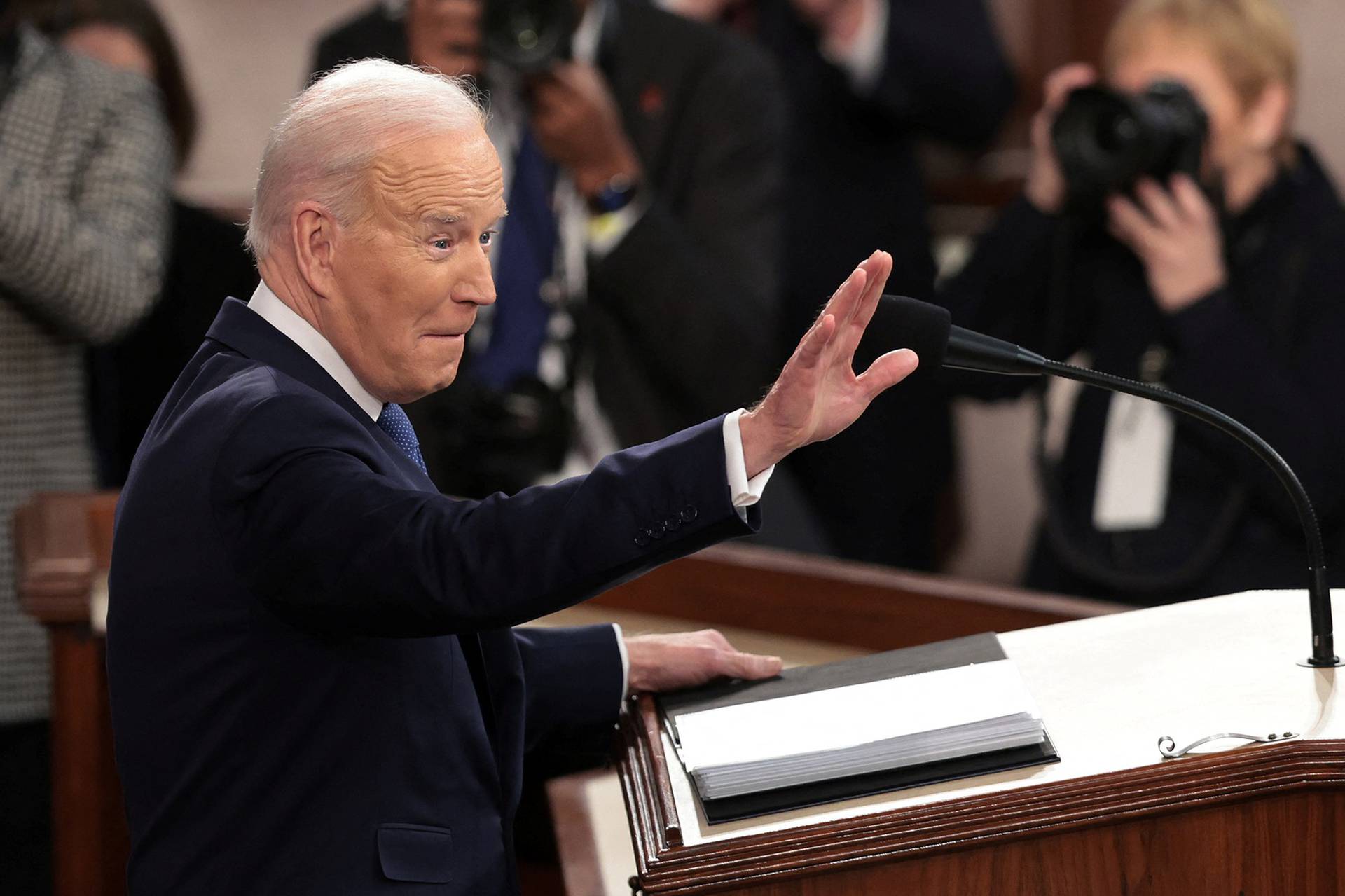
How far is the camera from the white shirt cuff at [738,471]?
1.17 m

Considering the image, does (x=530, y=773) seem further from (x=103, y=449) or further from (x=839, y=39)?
(x=839, y=39)

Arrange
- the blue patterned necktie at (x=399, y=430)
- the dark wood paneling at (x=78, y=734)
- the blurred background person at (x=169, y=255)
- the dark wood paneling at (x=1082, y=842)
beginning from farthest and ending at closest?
1. the blurred background person at (x=169, y=255)
2. the dark wood paneling at (x=78, y=734)
3. the blue patterned necktie at (x=399, y=430)
4. the dark wood paneling at (x=1082, y=842)

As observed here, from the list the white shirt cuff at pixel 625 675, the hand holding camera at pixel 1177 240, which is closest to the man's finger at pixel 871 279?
the white shirt cuff at pixel 625 675

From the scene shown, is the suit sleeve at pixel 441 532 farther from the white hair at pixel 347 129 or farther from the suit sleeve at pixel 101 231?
the suit sleeve at pixel 101 231

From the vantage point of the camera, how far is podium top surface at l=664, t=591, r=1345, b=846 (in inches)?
46.4

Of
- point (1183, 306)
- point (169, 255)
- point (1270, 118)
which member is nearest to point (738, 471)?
point (1183, 306)

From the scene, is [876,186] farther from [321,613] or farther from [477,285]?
[321,613]

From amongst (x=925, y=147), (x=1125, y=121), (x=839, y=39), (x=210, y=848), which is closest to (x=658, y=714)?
(x=210, y=848)

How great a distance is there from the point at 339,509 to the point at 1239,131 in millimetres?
1679

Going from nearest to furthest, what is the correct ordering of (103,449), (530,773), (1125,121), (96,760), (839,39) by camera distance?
(530,773) < (96,760) < (1125,121) < (103,449) < (839,39)

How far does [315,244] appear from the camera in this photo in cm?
130

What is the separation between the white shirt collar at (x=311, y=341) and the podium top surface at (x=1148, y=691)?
367mm

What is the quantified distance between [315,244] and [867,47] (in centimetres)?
181

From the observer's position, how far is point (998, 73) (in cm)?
299
